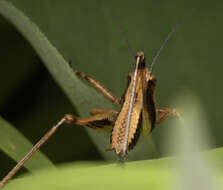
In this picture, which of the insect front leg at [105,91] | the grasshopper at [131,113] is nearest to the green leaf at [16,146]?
the grasshopper at [131,113]

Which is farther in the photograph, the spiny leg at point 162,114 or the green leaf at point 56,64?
the spiny leg at point 162,114

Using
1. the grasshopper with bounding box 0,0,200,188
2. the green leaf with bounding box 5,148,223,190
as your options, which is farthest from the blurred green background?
the green leaf with bounding box 5,148,223,190

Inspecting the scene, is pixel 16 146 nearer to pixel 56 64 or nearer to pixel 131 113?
pixel 56 64

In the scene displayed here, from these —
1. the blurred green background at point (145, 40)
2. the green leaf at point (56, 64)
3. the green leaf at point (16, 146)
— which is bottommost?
the green leaf at point (16, 146)

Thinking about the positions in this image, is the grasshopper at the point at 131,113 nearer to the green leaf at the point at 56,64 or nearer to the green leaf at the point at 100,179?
the green leaf at the point at 56,64

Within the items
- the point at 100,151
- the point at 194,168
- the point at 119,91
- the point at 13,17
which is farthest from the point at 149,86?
the point at 194,168

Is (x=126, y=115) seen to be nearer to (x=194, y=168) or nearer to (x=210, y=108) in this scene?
(x=210, y=108)

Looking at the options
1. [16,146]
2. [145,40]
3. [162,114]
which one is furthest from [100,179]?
[162,114]

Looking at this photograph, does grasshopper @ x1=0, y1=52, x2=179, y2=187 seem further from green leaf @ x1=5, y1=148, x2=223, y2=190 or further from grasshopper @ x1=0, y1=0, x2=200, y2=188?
green leaf @ x1=5, y1=148, x2=223, y2=190
